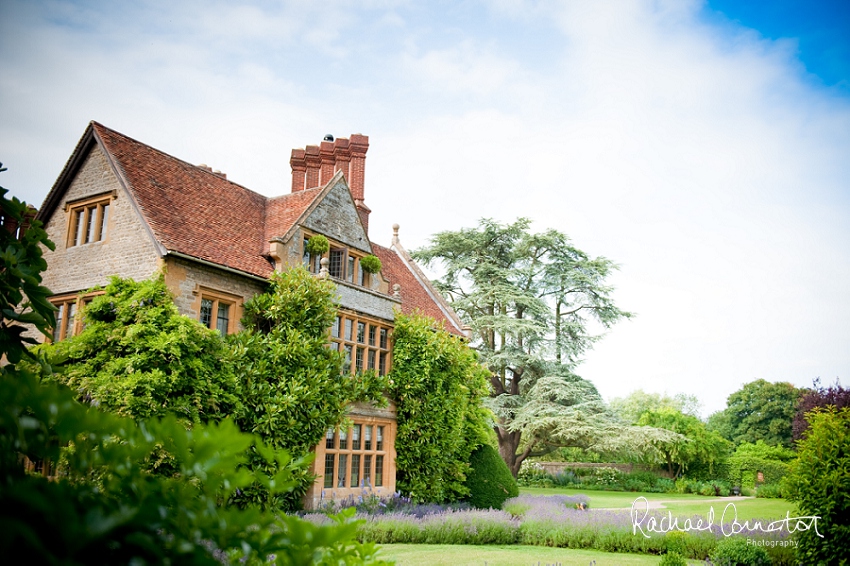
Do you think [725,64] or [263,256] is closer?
[263,256]

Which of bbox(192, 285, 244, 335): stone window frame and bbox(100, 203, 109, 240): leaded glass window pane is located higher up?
bbox(100, 203, 109, 240): leaded glass window pane

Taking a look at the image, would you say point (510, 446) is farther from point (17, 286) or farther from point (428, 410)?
point (17, 286)

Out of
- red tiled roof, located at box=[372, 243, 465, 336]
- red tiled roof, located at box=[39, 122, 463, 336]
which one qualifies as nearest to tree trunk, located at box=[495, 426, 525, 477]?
red tiled roof, located at box=[372, 243, 465, 336]

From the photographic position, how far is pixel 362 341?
19094mm

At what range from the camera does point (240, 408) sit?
Result: 1455 centimetres

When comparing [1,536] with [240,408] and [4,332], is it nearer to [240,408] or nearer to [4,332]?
[4,332]

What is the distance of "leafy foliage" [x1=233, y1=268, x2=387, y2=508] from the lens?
592 inches

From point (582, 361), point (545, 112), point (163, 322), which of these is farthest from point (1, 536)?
point (582, 361)

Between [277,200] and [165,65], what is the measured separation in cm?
528

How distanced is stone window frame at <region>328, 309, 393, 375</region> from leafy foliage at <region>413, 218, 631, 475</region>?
13.7 metres

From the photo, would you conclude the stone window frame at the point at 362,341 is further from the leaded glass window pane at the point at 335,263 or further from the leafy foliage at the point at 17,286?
the leafy foliage at the point at 17,286

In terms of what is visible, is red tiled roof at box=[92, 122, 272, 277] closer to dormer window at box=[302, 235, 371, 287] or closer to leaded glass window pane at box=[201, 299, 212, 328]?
leaded glass window pane at box=[201, 299, 212, 328]

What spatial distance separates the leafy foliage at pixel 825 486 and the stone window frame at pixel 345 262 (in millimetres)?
12080

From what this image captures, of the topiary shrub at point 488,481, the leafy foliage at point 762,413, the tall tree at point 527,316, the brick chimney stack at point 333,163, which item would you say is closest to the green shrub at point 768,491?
the tall tree at point 527,316
